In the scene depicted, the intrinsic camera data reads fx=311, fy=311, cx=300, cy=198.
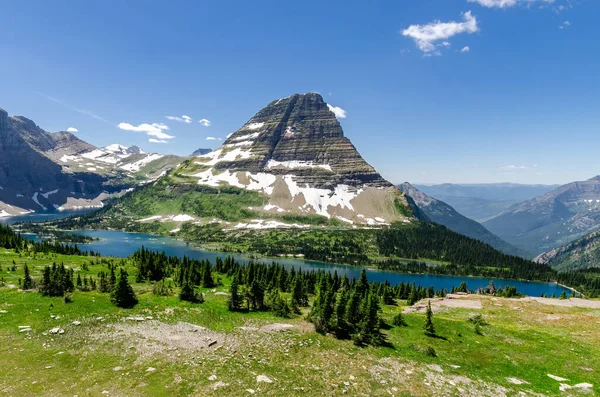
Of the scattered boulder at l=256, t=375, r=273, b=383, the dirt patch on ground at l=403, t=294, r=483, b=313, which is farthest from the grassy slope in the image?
the dirt patch on ground at l=403, t=294, r=483, b=313

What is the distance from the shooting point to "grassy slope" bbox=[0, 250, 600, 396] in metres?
27.8

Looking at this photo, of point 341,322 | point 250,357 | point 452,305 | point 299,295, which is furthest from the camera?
point 452,305

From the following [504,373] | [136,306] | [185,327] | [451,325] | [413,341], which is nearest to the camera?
[504,373]

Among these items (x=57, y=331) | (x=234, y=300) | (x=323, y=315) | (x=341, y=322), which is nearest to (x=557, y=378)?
(x=341, y=322)

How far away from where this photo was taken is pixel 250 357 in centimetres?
3422

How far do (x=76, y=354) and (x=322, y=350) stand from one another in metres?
26.4

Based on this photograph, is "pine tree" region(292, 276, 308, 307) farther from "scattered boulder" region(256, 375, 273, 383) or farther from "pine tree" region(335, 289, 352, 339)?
"scattered boulder" region(256, 375, 273, 383)

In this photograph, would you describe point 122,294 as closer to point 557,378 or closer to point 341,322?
point 341,322

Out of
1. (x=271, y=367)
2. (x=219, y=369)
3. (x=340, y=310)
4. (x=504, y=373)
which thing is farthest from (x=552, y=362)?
(x=219, y=369)

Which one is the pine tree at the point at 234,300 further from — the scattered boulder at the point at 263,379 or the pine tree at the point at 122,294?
the scattered boulder at the point at 263,379

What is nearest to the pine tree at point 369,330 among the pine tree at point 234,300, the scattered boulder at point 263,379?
the scattered boulder at point 263,379

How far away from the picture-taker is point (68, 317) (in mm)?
40656

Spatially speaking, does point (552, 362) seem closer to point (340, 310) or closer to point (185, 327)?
point (340, 310)

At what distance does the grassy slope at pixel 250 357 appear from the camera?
27.8m
